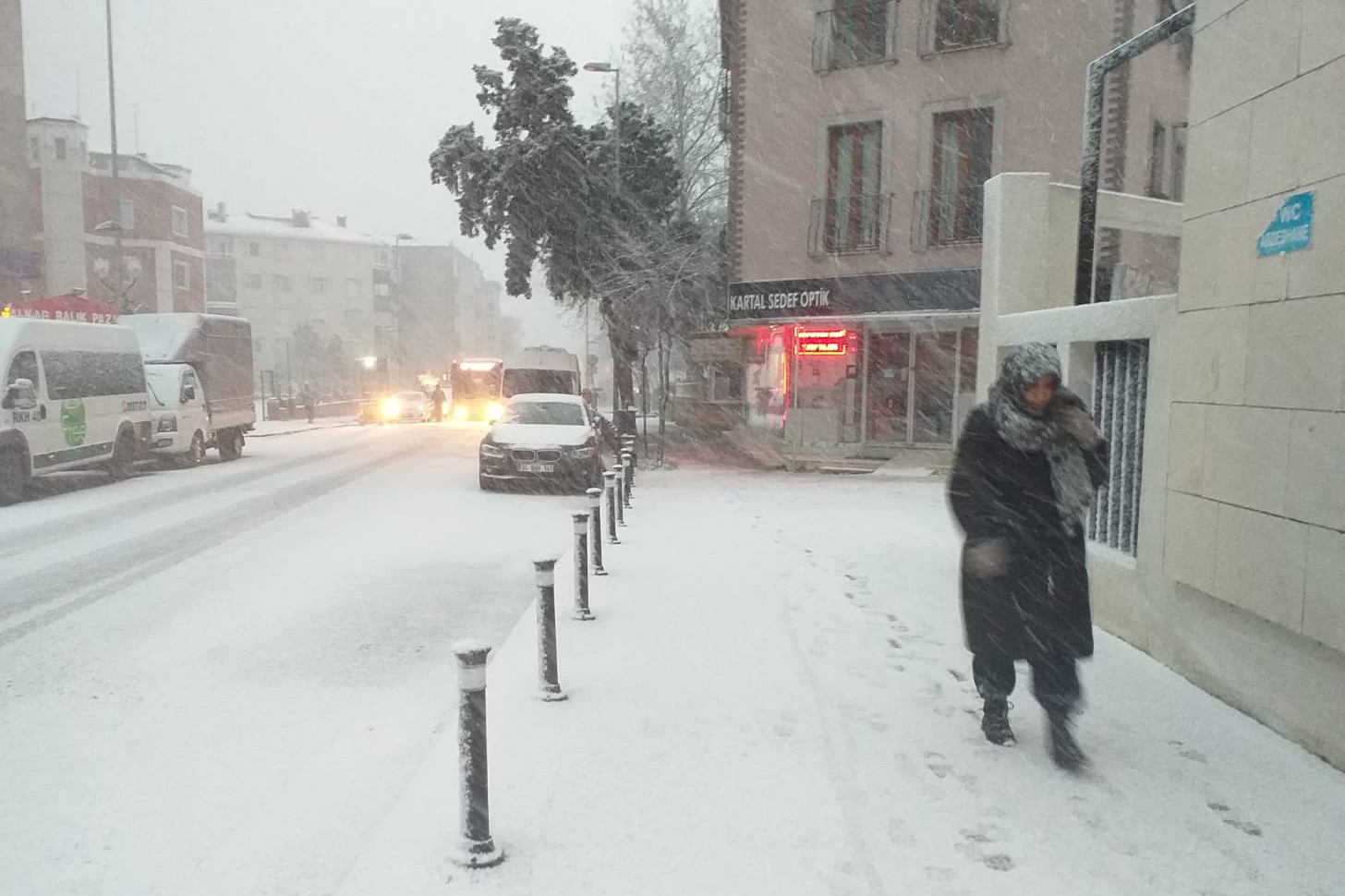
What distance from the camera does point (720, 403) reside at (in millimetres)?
30828

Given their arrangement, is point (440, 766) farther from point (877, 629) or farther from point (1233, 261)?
point (1233, 261)

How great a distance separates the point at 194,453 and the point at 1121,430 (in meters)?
18.4

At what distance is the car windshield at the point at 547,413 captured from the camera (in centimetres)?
1584

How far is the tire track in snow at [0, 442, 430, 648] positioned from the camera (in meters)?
7.11

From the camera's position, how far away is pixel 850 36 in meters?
19.5

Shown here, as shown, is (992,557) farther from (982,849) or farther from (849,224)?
(849,224)

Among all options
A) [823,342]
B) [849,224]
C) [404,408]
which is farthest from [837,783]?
[404,408]

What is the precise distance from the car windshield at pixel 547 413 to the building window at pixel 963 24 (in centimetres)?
1064

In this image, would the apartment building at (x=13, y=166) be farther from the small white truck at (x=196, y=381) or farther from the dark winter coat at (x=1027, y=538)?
the dark winter coat at (x=1027, y=538)

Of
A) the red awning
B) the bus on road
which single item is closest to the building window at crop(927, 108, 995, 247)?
the red awning

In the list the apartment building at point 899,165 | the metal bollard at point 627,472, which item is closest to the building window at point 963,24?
the apartment building at point 899,165

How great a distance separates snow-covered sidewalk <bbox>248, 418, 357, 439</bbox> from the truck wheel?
228 inches

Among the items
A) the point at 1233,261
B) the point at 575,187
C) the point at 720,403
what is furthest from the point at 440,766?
the point at 720,403

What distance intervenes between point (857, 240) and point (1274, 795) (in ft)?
54.3
